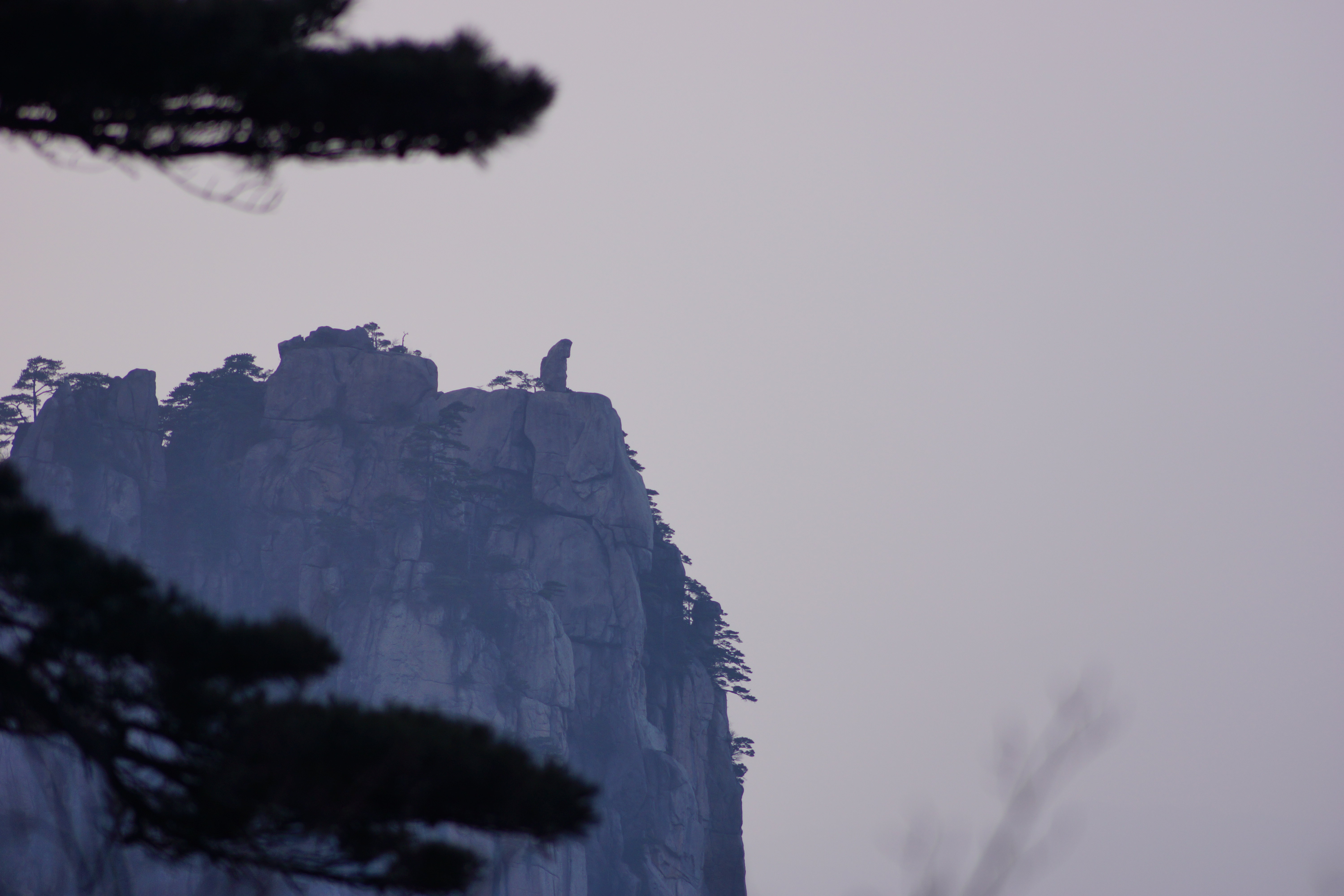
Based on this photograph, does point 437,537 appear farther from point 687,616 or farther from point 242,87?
point 242,87

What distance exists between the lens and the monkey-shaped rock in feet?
176

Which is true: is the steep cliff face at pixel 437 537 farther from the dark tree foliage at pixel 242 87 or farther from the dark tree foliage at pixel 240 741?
the dark tree foliage at pixel 242 87

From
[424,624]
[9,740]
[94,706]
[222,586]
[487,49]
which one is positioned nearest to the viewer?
[487,49]

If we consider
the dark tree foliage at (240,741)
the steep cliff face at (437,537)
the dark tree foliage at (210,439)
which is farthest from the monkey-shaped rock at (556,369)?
the dark tree foliage at (240,741)

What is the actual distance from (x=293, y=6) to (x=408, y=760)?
395cm

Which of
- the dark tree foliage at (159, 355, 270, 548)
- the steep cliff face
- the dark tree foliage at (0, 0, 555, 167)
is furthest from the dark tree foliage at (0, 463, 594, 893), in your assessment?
the dark tree foliage at (159, 355, 270, 548)

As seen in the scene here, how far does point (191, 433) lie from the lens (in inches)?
2020

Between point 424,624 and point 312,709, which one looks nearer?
point 312,709

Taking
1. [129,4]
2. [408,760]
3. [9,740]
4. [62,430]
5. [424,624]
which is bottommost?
[408,760]

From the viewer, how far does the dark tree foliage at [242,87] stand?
536 centimetres

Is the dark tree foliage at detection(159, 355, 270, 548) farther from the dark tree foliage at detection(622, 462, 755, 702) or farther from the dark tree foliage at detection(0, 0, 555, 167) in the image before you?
the dark tree foliage at detection(0, 0, 555, 167)

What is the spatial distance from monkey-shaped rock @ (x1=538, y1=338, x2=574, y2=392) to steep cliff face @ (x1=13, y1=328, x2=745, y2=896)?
1082mm

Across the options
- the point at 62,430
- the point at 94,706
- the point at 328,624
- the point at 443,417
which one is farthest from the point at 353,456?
the point at 94,706

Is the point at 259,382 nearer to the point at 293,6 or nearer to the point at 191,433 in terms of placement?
the point at 191,433
